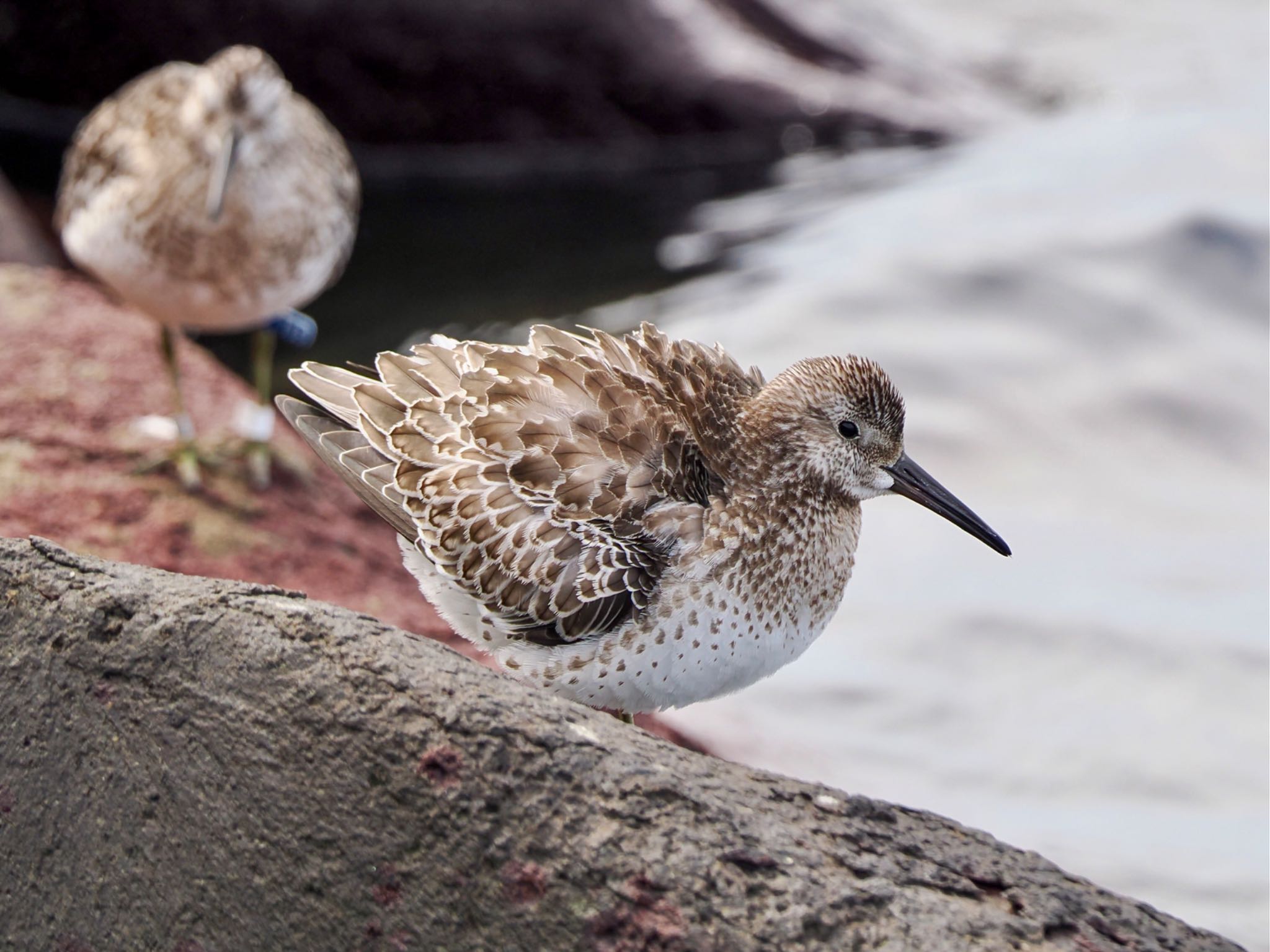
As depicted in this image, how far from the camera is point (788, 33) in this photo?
42.8ft

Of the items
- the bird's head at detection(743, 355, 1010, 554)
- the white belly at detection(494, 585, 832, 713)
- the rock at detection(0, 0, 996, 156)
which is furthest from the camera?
the rock at detection(0, 0, 996, 156)

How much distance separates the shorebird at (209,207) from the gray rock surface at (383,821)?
11.2 ft

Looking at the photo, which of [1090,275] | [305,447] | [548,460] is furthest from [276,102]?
[1090,275]

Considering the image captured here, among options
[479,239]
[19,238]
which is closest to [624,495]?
[19,238]

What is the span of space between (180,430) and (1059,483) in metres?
5.52

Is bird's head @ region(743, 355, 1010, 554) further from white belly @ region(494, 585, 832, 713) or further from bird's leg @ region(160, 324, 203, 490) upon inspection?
bird's leg @ region(160, 324, 203, 490)

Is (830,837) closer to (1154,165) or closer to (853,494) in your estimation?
(853,494)

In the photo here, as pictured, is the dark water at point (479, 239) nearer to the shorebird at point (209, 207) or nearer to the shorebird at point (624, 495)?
the shorebird at point (209, 207)

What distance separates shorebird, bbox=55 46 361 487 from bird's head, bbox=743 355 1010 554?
10.3 ft

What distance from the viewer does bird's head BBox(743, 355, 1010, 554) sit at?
15.2 feet

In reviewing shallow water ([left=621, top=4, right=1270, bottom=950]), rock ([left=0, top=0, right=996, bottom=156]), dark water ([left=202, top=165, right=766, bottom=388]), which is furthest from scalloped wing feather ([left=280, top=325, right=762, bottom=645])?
rock ([left=0, top=0, right=996, bottom=156])

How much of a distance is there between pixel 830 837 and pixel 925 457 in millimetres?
6483

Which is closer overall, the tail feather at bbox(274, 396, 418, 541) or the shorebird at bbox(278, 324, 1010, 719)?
the shorebird at bbox(278, 324, 1010, 719)

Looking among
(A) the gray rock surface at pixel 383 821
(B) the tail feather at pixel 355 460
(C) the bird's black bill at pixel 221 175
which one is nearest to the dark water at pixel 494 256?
(C) the bird's black bill at pixel 221 175
